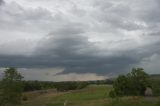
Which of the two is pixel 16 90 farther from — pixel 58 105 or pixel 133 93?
pixel 133 93

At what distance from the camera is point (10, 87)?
73688mm

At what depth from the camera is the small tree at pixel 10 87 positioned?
242ft

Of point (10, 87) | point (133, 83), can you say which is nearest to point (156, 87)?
point (133, 83)

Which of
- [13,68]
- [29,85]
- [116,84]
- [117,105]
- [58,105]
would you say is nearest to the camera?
[117,105]

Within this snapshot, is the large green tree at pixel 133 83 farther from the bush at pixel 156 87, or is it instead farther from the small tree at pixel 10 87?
the small tree at pixel 10 87

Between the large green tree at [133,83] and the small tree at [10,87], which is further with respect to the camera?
the large green tree at [133,83]

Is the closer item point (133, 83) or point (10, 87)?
point (10, 87)

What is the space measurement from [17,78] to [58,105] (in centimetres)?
1275

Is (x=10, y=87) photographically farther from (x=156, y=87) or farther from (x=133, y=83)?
(x=156, y=87)

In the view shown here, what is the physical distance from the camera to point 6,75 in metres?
74.6

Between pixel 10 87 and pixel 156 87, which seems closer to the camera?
pixel 10 87

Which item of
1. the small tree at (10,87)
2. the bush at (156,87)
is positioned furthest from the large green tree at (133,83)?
the small tree at (10,87)

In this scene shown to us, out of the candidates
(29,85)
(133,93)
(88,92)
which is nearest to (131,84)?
(133,93)

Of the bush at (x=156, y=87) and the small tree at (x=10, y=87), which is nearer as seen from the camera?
the small tree at (x=10, y=87)
